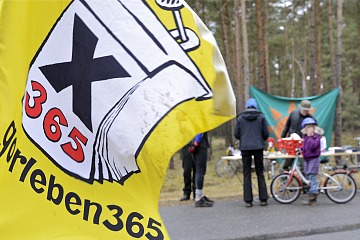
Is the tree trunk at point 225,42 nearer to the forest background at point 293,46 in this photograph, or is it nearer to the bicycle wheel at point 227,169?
the forest background at point 293,46

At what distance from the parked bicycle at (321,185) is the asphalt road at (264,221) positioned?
0.46ft

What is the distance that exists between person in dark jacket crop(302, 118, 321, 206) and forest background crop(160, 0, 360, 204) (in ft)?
23.0

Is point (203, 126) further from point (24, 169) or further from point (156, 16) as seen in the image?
point (24, 169)

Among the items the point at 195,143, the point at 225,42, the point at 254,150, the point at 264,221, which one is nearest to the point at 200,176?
the point at 195,143

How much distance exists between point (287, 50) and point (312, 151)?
33.7 meters

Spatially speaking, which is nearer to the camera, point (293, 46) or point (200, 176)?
point (200, 176)

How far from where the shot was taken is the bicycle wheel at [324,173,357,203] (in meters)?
8.88

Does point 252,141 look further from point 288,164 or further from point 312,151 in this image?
point 288,164

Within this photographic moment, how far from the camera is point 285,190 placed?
29.8ft

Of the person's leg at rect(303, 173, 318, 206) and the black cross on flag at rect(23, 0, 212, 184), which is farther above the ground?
the black cross on flag at rect(23, 0, 212, 184)

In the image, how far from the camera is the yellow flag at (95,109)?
209cm

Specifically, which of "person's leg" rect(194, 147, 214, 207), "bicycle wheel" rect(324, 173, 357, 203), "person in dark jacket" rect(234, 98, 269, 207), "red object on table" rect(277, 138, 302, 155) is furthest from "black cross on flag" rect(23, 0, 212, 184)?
"red object on table" rect(277, 138, 302, 155)

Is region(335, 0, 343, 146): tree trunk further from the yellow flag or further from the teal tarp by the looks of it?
the yellow flag

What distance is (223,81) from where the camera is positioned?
8.33 ft
